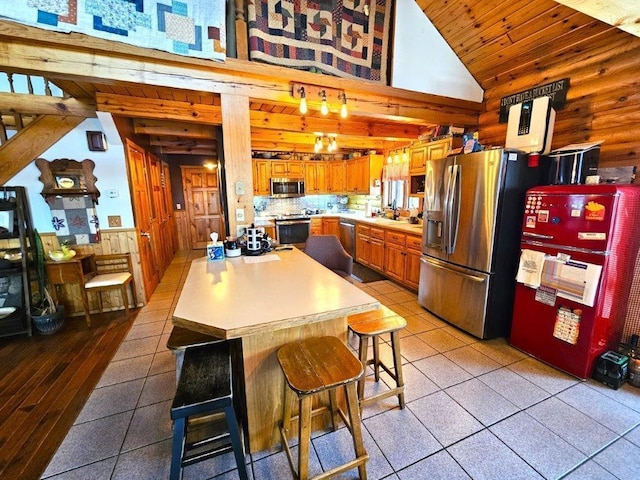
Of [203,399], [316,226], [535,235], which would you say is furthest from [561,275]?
[316,226]

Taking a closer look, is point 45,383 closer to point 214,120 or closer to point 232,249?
point 232,249

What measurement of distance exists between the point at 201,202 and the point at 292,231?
8.92 ft

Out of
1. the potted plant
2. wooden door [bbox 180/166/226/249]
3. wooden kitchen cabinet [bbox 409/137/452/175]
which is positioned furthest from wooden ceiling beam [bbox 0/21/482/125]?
wooden door [bbox 180/166/226/249]

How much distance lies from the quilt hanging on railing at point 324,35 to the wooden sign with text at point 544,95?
1.48m

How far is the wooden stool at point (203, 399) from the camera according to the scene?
1202 millimetres

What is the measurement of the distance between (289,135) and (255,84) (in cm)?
239

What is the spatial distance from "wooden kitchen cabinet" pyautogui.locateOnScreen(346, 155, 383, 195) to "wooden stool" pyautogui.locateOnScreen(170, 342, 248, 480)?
15.7 ft

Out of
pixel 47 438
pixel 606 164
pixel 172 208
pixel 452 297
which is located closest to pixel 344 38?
pixel 606 164

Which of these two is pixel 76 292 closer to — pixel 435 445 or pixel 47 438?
pixel 47 438

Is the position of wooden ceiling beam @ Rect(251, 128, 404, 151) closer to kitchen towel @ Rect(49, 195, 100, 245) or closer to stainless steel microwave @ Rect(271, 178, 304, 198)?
stainless steel microwave @ Rect(271, 178, 304, 198)

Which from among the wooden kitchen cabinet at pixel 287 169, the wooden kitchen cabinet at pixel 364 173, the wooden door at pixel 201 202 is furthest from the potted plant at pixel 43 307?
Result: the wooden kitchen cabinet at pixel 364 173

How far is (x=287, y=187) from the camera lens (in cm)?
618

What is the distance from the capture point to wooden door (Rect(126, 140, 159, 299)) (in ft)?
11.6

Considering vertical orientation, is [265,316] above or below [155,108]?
below
